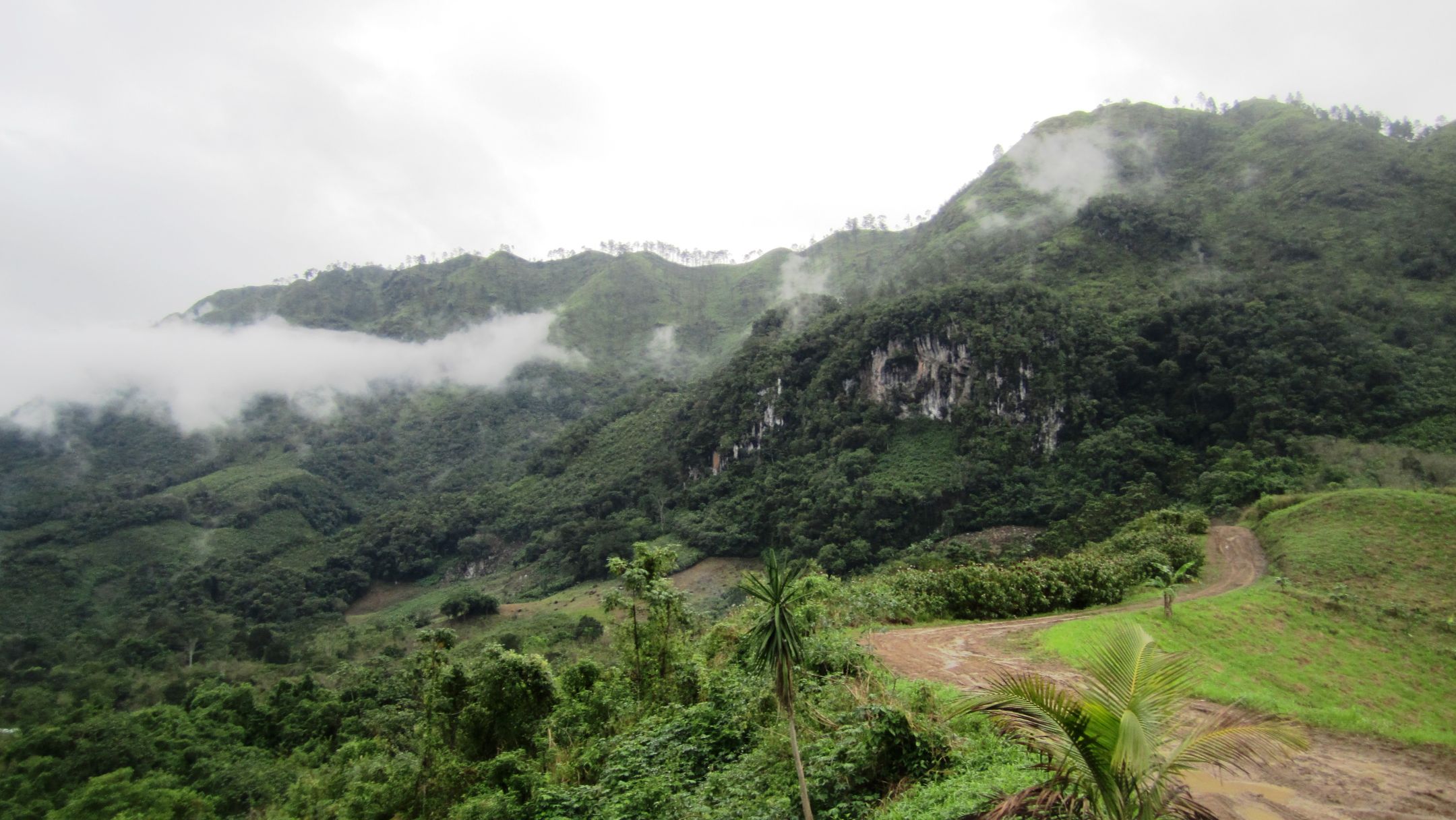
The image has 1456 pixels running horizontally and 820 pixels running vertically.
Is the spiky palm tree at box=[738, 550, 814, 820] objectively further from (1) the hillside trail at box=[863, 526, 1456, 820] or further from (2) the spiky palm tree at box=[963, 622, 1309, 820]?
(2) the spiky palm tree at box=[963, 622, 1309, 820]

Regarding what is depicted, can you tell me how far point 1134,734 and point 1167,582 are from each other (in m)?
25.8

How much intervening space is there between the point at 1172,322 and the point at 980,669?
72.5m

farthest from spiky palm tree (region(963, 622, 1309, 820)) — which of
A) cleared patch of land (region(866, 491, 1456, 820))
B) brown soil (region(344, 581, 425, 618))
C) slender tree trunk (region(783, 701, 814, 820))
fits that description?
brown soil (region(344, 581, 425, 618))

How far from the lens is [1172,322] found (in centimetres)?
7300

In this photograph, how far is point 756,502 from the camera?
3187 inches

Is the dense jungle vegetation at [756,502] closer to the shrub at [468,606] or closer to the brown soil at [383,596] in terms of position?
the shrub at [468,606]

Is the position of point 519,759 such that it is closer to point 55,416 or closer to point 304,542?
point 304,542

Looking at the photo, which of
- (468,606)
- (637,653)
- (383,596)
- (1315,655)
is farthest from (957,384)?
(383,596)

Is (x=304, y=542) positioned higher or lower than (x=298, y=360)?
lower

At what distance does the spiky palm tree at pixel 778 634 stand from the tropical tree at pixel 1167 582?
17.5m

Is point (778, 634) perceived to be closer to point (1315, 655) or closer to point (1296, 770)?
point (1296, 770)

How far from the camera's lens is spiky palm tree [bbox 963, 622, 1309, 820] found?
4.64 m

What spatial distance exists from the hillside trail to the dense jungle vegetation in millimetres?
2141

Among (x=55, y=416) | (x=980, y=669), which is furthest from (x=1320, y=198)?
(x=55, y=416)
